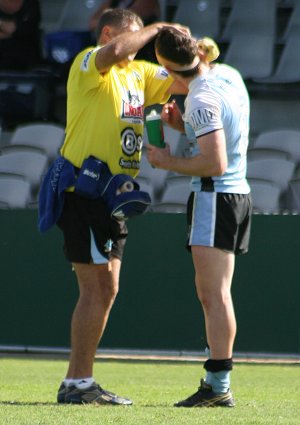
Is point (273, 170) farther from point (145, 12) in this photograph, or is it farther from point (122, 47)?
point (122, 47)

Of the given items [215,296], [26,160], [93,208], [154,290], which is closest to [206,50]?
[93,208]

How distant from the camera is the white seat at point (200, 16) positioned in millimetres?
15547

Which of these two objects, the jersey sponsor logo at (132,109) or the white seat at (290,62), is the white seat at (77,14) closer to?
the white seat at (290,62)

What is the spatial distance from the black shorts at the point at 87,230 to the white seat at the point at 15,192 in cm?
602

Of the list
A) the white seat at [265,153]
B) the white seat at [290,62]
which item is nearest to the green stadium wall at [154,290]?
the white seat at [265,153]

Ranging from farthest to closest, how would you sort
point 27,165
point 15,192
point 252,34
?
point 252,34
point 27,165
point 15,192

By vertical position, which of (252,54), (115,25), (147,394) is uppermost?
(252,54)

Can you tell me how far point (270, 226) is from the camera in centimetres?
1082

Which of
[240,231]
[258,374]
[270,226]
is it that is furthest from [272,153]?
[240,231]

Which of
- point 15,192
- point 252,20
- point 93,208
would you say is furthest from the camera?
point 252,20

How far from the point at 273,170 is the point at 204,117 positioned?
21.8 ft

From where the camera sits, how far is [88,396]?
260 inches

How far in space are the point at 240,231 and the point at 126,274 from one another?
14.7ft

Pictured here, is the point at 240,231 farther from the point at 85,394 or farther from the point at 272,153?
the point at 272,153
